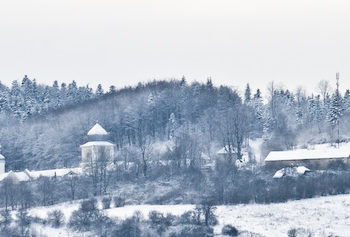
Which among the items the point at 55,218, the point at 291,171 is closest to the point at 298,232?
the point at 55,218

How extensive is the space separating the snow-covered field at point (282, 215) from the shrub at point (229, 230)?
19.6 inches

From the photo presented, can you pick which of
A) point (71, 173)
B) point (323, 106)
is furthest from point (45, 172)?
point (323, 106)

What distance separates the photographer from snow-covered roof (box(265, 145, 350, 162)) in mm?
78000

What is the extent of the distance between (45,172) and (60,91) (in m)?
50.6

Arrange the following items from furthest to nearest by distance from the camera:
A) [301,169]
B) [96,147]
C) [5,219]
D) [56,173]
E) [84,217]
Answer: [96,147], [56,173], [301,169], [5,219], [84,217]

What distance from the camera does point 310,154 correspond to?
79.2m

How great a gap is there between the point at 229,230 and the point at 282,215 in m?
4.86

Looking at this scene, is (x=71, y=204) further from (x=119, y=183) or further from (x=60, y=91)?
(x=60, y=91)

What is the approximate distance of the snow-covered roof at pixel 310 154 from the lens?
78000mm

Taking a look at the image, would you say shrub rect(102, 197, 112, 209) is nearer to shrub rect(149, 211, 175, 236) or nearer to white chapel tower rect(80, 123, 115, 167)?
shrub rect(149, 211, 175, 236)

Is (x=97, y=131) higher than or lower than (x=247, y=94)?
lower

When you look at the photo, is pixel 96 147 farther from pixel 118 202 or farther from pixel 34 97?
pixel 34 97

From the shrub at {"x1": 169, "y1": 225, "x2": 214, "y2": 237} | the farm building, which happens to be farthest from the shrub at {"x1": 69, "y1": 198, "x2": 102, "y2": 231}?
the farm building

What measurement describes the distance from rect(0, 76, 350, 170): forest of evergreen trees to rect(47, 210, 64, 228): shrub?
Result: 25784 mm
